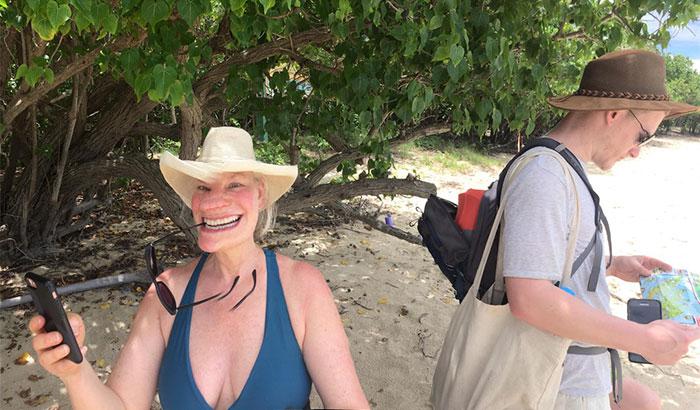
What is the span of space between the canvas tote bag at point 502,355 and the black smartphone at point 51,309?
1.13m

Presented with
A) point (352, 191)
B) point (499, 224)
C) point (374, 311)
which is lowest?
point (374, 311)

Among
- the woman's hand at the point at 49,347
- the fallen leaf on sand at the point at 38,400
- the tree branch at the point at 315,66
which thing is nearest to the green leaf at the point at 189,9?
the woman's hand at the point at 49,347

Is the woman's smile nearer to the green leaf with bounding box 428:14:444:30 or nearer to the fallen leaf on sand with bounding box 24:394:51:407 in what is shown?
the green leaf with bounding box 428:14:444:30

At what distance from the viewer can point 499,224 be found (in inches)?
65.2

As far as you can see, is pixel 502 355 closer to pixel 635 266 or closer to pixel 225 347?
pixel 635 266

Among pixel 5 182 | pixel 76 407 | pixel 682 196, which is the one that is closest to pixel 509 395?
pixel 76 407

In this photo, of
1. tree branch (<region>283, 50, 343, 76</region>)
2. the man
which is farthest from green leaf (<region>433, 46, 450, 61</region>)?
tree branch (<region>283, 50, 343, 76</region>)

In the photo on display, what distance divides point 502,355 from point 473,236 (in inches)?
16.7

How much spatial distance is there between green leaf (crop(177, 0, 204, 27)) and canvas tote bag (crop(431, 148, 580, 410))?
4.65ft

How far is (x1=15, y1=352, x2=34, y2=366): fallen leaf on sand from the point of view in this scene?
3.63 m

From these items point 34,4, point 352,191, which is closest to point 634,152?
point 34,4

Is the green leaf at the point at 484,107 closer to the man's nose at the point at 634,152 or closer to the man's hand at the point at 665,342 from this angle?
the man's nose at the point at 634,152

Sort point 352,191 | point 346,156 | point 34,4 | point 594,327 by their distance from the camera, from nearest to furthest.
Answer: point 594,327
point 34,4
point 352,191
point 346,156

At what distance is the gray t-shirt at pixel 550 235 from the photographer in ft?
4.87
